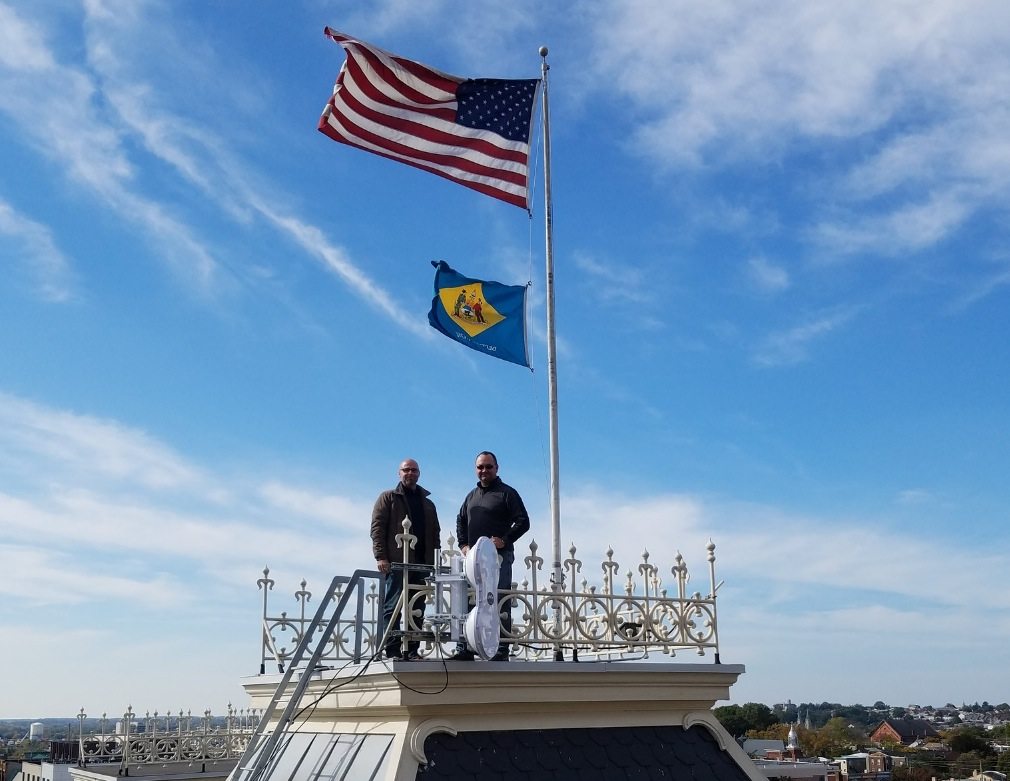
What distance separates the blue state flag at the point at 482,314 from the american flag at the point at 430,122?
122 centimetres

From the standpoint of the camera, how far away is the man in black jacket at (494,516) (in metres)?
8.92

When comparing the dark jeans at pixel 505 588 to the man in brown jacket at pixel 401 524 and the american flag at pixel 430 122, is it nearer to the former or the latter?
the man in brown jacket at pixel 401 524

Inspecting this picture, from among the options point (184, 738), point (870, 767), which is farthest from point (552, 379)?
point (870, 767)

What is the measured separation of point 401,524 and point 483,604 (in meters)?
1.55

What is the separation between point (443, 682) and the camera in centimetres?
777

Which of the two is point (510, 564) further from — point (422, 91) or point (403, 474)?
point (422, 91)

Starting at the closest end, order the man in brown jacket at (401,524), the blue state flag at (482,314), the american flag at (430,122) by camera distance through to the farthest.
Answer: the man in brown jacket at (401,524) → the blue state flag at (482,314) → the american flag at (430,122)

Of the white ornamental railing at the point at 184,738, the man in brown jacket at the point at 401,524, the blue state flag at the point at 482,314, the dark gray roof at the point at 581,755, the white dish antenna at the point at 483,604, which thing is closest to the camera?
the white dish antenna at the point at 483,604

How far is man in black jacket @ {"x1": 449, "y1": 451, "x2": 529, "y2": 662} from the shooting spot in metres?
8.92

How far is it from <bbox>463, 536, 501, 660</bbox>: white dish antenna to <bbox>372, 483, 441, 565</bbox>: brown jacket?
4.28ft

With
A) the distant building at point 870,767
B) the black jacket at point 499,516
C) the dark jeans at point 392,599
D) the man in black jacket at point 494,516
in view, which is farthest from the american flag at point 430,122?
the distant building at point 870,767

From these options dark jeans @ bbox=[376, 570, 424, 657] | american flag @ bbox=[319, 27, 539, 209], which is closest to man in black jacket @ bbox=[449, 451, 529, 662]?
dark jeans @ bbox=[376, 570, 424, 657]

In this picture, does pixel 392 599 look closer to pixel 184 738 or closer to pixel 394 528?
pixel 394 528

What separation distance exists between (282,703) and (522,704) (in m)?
2.74
